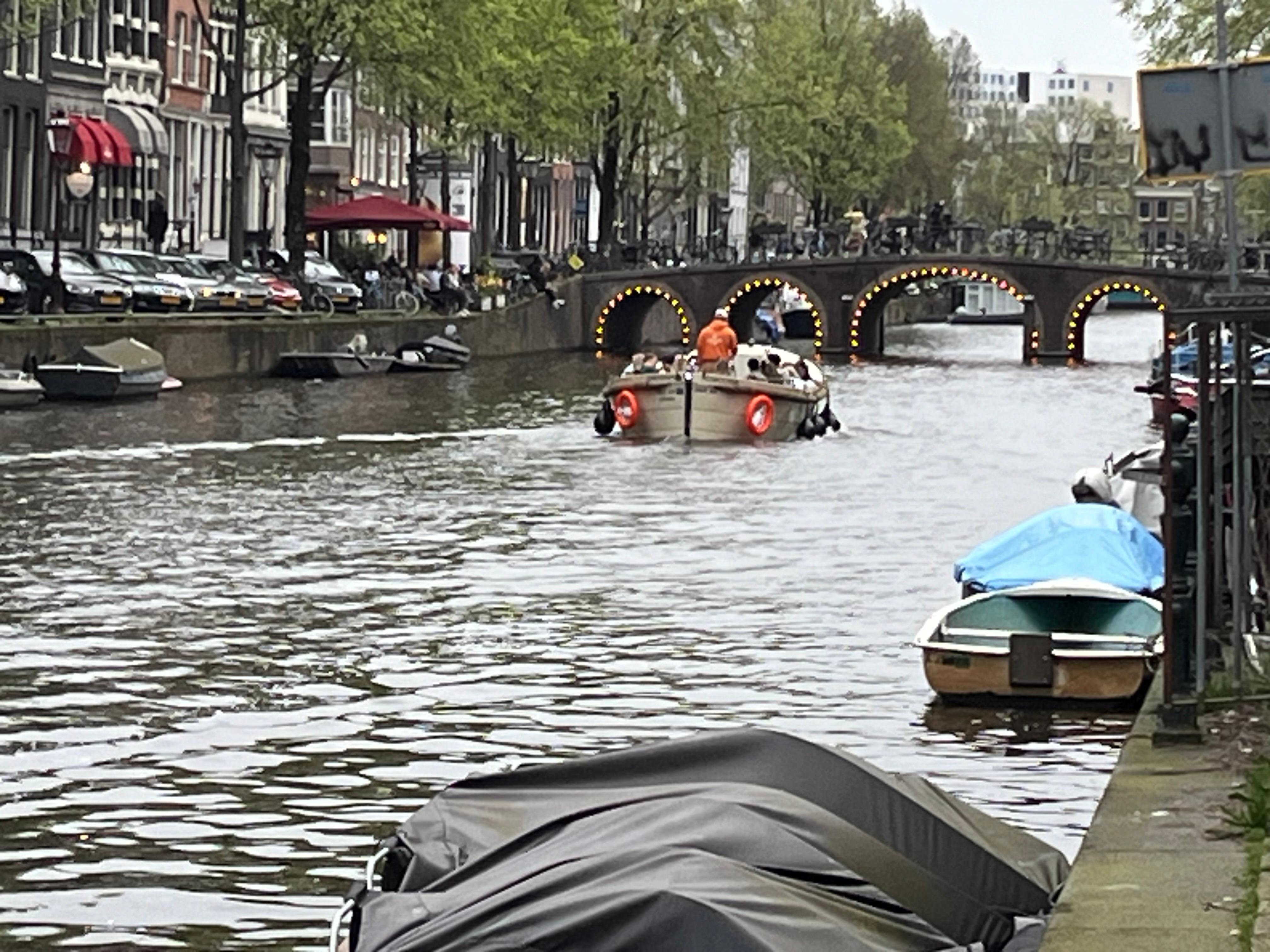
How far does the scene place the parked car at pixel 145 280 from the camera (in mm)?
55969

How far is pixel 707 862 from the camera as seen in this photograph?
30.6 feet

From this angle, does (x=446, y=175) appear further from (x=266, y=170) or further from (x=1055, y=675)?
(x=1055, y=675)

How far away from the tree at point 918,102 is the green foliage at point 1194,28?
58804 millimetres

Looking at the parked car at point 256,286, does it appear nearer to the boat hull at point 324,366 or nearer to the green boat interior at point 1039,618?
the boat hull at point 324,366

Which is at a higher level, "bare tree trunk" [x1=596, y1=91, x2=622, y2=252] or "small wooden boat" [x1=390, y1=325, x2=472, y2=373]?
"bare tree trunk" [x1=596, y1=91, x2=622, y2=252]

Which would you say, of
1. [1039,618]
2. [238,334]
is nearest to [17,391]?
[238,334]

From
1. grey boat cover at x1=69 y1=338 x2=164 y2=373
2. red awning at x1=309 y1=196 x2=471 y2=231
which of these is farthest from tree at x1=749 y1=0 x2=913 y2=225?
grey boat cover at x1=69 y1=338 x2=164 y2=373

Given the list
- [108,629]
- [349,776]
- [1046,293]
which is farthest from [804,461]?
[1046,293]

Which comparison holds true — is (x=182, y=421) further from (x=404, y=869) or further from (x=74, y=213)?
(x=404, y=869)

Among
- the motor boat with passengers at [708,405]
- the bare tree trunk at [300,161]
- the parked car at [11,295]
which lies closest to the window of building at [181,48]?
the bare tree trunk at [300,161]

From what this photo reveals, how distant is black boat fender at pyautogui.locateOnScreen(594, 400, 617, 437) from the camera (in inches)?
1852

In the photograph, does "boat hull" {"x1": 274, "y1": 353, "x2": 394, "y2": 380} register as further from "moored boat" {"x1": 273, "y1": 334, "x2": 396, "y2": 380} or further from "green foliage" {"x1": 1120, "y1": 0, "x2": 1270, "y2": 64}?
"green foliage" {"x1": 1120, "y1": 0, "x2": 1270, "y2": 64}

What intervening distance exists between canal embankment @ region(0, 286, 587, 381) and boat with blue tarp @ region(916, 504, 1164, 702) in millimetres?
29176

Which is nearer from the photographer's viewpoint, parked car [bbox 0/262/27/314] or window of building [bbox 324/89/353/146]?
parked car [bbox 0/262/27/314]
